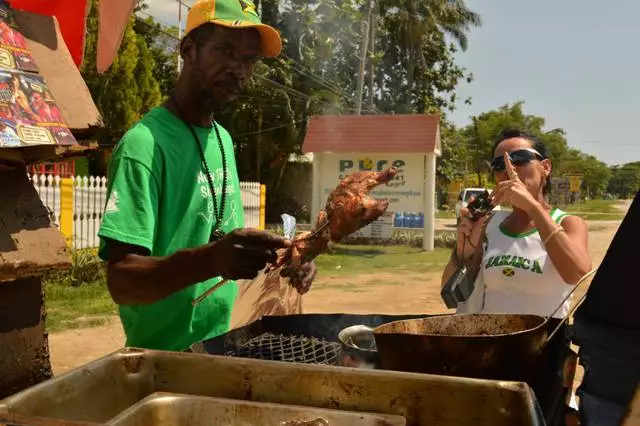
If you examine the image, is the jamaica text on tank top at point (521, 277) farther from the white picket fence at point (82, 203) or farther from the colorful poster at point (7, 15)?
the white picket fence at point (82, 203)

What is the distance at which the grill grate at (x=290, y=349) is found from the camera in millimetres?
2037

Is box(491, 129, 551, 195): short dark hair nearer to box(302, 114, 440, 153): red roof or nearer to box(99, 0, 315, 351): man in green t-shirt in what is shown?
box(99, 0, 315, 351): man in green t-shirt

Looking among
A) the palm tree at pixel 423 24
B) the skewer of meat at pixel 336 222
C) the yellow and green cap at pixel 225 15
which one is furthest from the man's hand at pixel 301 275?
the palm tree at pixel 423 24

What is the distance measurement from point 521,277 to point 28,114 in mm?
2517

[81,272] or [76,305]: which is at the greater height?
[81,272]

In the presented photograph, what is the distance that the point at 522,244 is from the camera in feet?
10.6

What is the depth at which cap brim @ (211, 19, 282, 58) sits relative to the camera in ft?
6.77

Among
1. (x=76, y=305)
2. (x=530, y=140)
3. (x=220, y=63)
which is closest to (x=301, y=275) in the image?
(x=220, y=63)

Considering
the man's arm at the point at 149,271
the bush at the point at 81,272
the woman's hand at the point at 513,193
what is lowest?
the bush at the point at 81,272

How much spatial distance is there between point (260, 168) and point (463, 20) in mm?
18070

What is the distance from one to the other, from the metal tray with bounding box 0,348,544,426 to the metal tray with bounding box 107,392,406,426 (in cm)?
10

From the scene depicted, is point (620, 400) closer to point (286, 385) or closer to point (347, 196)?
point (286, 385)

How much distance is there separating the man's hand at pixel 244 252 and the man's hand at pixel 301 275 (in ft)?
2.29

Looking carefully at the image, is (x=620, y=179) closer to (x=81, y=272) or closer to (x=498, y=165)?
(x=81, y=272)
